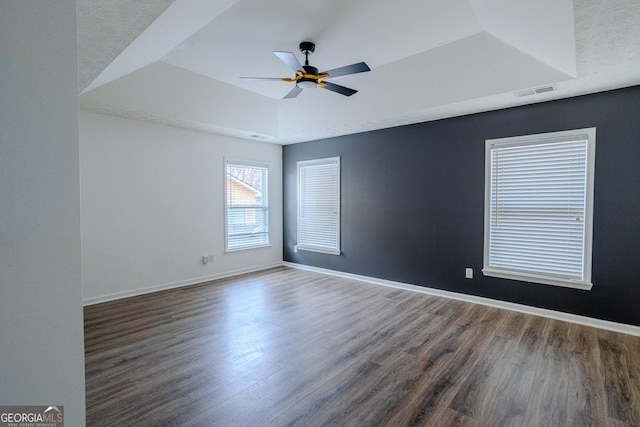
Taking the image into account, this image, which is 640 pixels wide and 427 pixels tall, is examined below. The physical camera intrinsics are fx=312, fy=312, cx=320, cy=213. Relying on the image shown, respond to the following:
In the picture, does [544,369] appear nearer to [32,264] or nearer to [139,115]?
[32,264]

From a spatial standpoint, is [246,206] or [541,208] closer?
[541,208]

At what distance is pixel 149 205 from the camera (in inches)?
182

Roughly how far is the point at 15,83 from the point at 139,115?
149 inches

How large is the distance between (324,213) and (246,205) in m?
1.50

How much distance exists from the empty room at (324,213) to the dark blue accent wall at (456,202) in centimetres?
3

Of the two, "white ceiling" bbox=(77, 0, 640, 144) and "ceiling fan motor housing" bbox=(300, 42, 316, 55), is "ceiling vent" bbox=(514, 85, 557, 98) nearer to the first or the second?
"white ceiling" bbox=(77, 0, 640, 144)

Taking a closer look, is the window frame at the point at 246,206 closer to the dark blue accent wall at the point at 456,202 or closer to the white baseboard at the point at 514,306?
the dark blue accent wall at the point at 456,202

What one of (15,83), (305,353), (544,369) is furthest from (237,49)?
(544,369)

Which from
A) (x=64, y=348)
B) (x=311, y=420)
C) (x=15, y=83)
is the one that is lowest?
(x=311, y=420)

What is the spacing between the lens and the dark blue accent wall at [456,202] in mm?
3254

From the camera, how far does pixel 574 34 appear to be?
7.56 ft

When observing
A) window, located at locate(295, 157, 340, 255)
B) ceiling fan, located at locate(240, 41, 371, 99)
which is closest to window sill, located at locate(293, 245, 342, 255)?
window, located at locate(295, 157, 340, 255)

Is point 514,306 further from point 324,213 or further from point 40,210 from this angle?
point 40,210

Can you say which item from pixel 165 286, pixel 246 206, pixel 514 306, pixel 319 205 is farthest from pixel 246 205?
pixel 514 306
